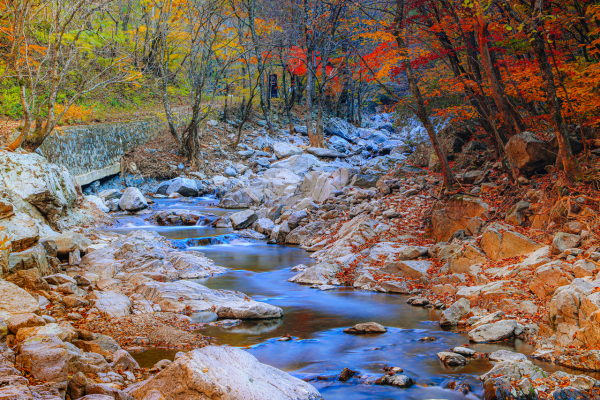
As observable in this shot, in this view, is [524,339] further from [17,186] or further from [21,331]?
[17,186]

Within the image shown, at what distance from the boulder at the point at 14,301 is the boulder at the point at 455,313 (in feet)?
18.3

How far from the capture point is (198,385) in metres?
3.36

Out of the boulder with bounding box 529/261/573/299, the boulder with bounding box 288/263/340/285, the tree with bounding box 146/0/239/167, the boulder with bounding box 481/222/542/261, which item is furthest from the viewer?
the tree with bounding box 146/0/239/167

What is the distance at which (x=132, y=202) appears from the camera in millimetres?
17578

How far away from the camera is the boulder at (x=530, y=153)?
9.20m

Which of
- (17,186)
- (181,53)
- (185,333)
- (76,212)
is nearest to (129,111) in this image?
(181,53)

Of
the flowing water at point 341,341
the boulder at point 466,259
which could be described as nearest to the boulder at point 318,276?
the flowing water at point 341,341

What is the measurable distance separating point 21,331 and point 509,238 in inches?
300

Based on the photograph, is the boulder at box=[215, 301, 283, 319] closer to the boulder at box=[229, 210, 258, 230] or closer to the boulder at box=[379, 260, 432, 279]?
the boulder at box=[379, 260, 432, 279]

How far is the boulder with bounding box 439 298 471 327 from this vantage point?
677 centimetres

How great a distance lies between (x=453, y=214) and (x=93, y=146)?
16.7 meters

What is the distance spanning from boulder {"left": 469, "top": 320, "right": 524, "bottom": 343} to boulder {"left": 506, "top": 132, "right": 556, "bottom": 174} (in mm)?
4521

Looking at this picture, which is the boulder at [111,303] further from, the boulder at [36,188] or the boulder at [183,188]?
the boulder at [183,188]

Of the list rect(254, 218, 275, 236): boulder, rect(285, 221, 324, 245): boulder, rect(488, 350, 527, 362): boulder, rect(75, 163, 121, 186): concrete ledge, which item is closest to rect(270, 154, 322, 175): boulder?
rect(254, 218, 275, 236): boulder
